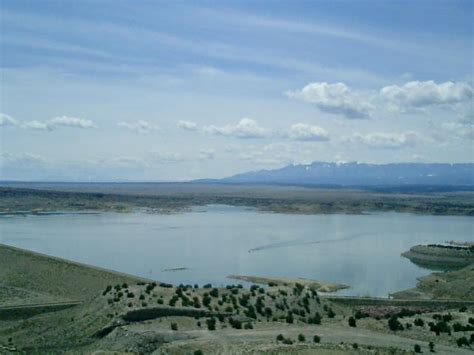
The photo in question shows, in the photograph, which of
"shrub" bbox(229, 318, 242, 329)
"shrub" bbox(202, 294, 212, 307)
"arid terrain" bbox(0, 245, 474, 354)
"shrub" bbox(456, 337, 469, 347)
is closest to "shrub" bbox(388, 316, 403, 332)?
"arid terrain" bbox(0, 245, 474, 354)

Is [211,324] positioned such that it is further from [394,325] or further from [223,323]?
[394,325]

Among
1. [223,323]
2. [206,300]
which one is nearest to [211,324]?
[223,323]

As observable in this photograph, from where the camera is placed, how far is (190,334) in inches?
817

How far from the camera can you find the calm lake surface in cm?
4706

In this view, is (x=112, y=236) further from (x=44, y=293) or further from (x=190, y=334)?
(x=190, y=334)

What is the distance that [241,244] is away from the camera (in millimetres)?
64500

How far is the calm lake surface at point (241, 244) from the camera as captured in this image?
47062 mm

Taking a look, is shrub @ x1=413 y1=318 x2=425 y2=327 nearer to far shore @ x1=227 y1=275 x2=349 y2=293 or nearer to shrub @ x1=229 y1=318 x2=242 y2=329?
shrub @ x1=229 y1=318 x2=242 y2=329

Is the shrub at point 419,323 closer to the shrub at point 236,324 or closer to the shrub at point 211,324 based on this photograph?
the shrub at point 236,324

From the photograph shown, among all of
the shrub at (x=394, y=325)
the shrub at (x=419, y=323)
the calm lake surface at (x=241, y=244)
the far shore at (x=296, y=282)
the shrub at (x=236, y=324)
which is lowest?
the far shore at (x=296, y=282)

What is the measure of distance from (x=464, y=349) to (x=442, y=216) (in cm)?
10178

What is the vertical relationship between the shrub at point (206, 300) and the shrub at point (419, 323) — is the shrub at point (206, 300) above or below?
above

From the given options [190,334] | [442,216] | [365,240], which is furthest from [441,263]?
[442,216]

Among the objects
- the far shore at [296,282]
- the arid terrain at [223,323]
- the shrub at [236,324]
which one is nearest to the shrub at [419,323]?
the arid terrain at [223,323]
